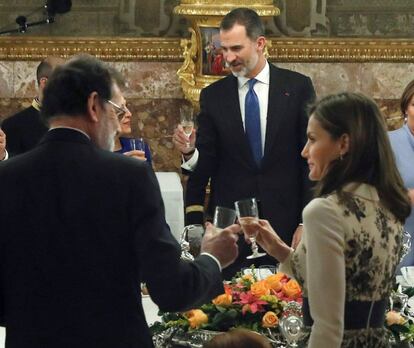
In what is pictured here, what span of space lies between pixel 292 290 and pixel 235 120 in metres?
1.96

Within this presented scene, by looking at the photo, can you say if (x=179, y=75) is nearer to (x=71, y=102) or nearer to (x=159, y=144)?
(x=159, y=144)

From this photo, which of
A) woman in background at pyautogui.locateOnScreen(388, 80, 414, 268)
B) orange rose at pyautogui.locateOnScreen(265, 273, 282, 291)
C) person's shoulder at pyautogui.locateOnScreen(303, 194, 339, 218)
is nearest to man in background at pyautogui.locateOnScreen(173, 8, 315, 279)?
woman in background at pyautogui.locateOnScreen(388, 80, 414, 268)

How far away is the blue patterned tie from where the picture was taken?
222 inches

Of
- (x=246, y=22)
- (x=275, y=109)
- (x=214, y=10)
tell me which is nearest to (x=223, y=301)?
(x=275, y=109)

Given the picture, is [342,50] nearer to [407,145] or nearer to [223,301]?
[407,145]

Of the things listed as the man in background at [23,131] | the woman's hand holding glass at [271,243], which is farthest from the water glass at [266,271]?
the man in background at [23,131]

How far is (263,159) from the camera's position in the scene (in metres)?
5.60

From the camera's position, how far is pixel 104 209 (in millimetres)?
2900

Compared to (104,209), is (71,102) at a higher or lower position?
higher

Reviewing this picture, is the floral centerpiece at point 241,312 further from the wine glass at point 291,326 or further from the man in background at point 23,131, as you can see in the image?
the man in background at point 23,131

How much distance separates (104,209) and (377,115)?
769 millimetres

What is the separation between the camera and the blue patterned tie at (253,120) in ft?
18.5

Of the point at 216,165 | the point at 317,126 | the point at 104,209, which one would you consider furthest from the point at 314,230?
the point at 216,165

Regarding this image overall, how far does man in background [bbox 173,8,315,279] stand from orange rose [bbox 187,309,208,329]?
76.0 inches
